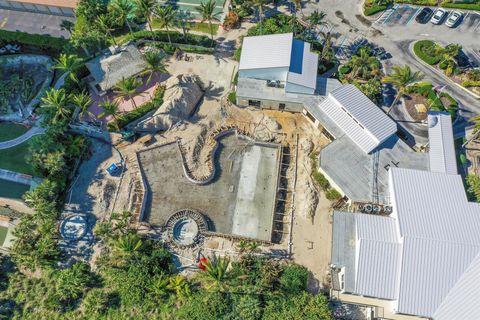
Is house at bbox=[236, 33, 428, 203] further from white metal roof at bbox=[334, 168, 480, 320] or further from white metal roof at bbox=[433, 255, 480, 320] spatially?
white metal roof at bbox=[433, 255, 480, 320]

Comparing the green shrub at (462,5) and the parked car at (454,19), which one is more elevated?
the green shrub at (462,5)

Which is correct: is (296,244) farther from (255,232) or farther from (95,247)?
(95,247)

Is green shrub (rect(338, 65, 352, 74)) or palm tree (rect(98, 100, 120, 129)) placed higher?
green shrub (rect(338, 65, 352, 74))

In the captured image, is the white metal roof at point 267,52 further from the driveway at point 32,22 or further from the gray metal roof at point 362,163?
the driveway at point 32,22

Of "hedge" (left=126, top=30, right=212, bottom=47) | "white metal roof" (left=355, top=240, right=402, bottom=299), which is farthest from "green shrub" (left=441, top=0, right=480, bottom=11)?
"white metal roof" (left=355, top=240, right=402, bottom=299)

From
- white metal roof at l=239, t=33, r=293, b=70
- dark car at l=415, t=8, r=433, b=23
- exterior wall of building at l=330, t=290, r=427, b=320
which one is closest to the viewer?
exterior wall of building at l=330, t=290, r=427, b=320

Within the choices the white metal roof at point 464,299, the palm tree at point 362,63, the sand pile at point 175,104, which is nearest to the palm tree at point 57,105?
the sand pile at point 175,104
